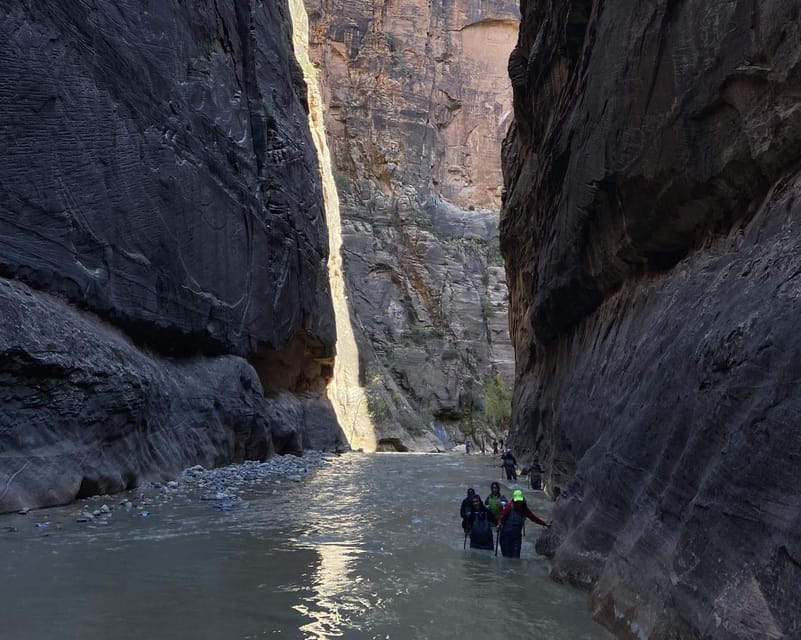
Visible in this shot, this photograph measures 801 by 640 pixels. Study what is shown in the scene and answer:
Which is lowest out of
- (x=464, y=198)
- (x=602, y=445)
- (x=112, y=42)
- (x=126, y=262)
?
(x=602, y=445)

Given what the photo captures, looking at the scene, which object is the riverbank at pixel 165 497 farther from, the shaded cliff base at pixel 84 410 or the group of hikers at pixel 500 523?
the group of hikers at pixel 500 523

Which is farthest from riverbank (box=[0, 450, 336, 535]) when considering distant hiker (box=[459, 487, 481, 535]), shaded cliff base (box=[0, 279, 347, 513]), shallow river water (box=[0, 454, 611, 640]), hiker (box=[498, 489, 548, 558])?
hiker (box=[498, 489, 548, 558])

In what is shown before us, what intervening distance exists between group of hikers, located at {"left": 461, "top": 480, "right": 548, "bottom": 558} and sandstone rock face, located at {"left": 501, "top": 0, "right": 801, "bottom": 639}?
44cm

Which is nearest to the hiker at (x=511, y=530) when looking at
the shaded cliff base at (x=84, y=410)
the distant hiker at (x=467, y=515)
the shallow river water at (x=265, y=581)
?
the shallow river water at (x=265, y=581)

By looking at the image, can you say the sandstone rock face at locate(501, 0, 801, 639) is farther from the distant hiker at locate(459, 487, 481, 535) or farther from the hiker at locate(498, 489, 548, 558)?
the distant hiker at locate(459, 487, 481, 535)

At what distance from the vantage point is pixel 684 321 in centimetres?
770

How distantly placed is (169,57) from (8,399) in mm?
13116

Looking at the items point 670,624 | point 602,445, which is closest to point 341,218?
point 602,445

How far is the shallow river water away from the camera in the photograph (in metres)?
5.84

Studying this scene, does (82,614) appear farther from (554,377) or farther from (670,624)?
(554,377)

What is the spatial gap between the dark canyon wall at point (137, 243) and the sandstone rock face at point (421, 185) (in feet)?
77.2

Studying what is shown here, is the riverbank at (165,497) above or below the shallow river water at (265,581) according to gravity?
above

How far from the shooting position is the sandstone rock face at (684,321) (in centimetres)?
447

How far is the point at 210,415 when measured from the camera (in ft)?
66.8
